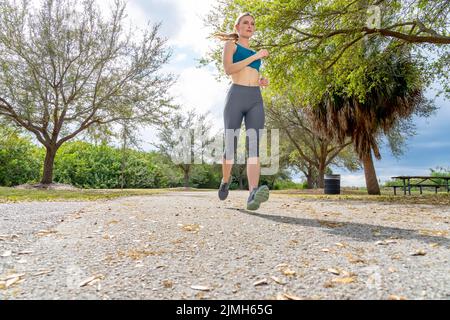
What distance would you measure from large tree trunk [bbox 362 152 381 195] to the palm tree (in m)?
0.04

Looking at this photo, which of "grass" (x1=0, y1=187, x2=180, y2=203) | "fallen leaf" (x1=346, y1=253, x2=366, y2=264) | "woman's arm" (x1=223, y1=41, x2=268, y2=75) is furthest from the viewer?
"grass" (x1=0, y1=187, x2=180, y2=203)

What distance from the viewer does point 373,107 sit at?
1418 centimetres

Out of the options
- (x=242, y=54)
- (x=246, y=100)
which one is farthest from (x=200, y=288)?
(x=242, y=54)

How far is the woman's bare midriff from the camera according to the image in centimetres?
477

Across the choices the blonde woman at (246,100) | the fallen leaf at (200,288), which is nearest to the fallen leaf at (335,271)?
the fallen leaf at (200,288)

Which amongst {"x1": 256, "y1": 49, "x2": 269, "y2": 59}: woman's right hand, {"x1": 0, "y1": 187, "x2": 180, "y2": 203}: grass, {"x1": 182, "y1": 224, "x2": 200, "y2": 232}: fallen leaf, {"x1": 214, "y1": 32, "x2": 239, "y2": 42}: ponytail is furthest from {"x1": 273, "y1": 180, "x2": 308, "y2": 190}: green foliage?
{"x1": 182, "y1": 224, "x2": 200, "y2": 232}: fallen leaf

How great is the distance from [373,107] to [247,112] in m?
11.0

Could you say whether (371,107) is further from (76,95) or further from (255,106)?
(76,95)

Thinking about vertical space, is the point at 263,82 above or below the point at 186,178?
above

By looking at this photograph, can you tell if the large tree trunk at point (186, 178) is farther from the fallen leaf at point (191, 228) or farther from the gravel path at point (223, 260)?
the fallen leaf at point (191, 228)

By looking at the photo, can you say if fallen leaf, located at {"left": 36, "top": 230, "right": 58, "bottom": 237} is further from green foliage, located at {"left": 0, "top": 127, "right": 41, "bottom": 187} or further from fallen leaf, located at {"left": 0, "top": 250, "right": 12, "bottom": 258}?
green foliage, located at {"left": 0, "top": 127, "right": 41, "bottom": 187}

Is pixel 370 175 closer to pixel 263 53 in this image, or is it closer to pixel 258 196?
pixel 258 196

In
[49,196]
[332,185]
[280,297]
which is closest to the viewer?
[280,297]

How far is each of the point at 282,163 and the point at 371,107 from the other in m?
14.3
